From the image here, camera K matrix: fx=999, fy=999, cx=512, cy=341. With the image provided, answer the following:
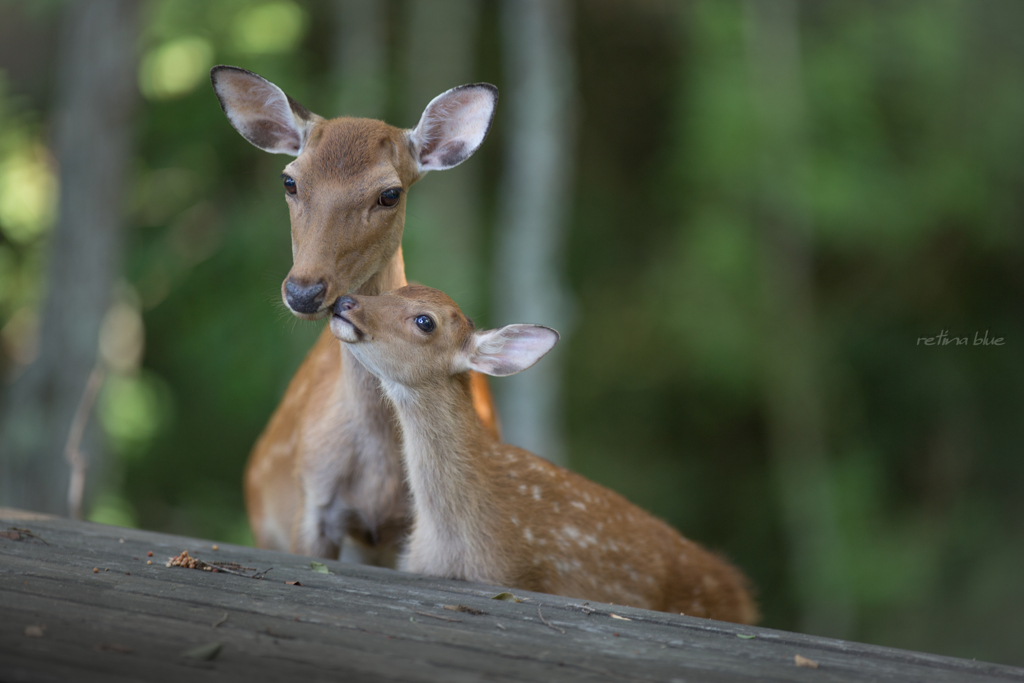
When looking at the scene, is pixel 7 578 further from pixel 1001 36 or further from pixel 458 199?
pixel 1001 36

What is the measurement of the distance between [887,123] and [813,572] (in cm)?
402

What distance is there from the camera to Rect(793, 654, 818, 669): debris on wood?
5.71ft

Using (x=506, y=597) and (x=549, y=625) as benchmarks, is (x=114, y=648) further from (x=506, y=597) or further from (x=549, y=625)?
(x=506, y=597)

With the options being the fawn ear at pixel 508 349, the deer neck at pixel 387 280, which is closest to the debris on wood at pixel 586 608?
the fawn ear at pixel 508 349

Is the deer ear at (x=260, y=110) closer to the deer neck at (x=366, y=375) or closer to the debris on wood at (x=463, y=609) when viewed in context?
the deer neck at (x=366, y=375)

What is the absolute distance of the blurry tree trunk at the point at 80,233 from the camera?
6113 mm

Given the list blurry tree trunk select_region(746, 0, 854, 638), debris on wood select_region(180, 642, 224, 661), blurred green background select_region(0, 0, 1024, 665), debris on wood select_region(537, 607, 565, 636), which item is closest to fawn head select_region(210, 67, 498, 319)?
debris on wood select_region(537, 607, 565, 636)

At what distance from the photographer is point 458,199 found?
863 centimetres

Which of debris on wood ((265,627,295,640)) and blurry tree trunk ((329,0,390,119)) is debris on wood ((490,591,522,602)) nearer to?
debris on wood ((265,627,295,640))

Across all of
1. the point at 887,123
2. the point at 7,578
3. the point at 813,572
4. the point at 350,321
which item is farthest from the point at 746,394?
the point at 7,578

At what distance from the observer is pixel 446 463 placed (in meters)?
2.63

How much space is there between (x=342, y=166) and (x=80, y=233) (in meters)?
4.11

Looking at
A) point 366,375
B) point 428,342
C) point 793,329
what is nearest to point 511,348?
point 428,342

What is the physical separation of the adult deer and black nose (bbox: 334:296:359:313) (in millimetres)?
77
